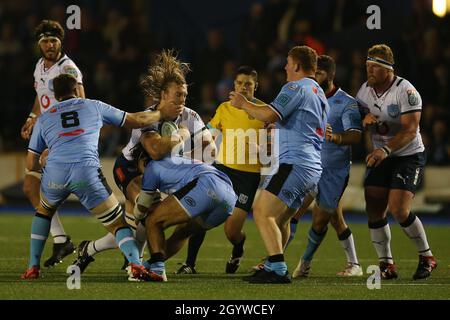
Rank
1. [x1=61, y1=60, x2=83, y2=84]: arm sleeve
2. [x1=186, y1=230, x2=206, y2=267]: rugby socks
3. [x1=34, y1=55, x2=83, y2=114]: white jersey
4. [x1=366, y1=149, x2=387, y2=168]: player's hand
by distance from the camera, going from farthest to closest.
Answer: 1. [x1=34, y1=55, x2=83, y2=114]: white jersey
2. [x1=61, y1=60, x2=83, y2=84]: arm sleeve
3. [x1=186, y1=230, x2=206, y2=267]: rugby socks
4. [x1=366, y1=149, x2=387, y2=168]: player's hand

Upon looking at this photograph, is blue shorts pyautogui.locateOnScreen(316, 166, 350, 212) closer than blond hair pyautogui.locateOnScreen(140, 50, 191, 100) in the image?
No

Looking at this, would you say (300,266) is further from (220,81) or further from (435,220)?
(220,81)

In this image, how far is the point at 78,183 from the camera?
28.3 ft

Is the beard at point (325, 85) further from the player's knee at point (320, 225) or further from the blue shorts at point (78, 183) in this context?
the blue shorts at point (78, 183)

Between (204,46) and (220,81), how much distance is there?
2.11m

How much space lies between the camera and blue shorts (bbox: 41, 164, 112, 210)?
28.3ft

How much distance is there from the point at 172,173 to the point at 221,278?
112cm

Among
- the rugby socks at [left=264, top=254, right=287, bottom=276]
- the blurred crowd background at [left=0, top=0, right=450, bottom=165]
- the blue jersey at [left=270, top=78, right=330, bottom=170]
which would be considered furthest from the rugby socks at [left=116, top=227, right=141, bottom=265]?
the blurred crowd background at [left=0, top=0, right=450, bottom=165]

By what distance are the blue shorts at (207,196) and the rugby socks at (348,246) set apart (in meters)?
1.68

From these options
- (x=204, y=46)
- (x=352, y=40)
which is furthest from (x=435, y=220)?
(x=204, y=46)

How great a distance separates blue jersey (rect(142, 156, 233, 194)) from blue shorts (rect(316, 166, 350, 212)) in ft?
4.43

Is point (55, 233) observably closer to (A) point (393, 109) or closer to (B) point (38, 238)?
(B) point (38, 238)

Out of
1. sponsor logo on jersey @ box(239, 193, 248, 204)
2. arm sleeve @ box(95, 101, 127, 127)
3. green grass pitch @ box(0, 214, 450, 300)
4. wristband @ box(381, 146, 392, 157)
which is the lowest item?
green grass pitch @ box(0, 214, 450, 300)

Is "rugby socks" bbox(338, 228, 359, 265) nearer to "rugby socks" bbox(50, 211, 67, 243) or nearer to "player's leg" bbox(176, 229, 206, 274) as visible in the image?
"player's leg" bbox(176, 229, 206, 274)
